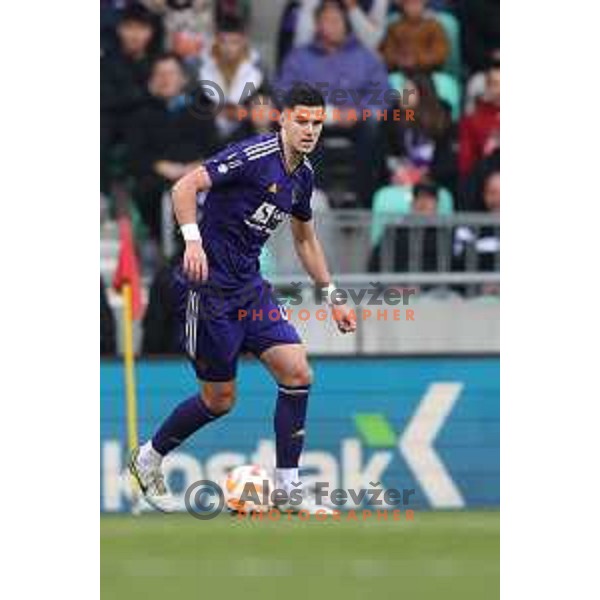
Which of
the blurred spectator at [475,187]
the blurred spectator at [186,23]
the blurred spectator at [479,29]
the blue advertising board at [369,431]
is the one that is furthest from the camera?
the blurred spectator at [479,29]

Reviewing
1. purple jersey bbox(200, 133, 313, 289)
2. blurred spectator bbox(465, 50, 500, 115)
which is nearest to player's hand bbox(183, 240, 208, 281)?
purple jersey bbox(200, 133, 313, 289)

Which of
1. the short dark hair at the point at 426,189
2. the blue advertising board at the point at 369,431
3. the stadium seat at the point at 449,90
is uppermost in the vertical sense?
the stadium seat at the point at 449,90

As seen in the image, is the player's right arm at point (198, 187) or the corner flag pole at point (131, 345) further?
the corner flag pole at point (131, 345)

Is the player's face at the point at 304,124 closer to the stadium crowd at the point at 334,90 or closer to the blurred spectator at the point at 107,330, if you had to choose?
the stadium crowd at the point at 334,90

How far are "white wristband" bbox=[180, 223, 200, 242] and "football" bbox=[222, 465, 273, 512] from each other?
1.51 meters

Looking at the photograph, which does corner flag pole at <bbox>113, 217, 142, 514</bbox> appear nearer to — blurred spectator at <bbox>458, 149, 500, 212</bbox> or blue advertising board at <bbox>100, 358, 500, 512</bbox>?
blue advertising board at <bbox>100, 358, 500, 512</bbox>

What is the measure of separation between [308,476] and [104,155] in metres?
2.58

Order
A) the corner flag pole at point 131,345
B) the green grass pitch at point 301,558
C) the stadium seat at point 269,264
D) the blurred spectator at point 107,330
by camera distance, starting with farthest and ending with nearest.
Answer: the blurred spectator at point 107,330 < the stadium seat at point 269,264 < the corner flag pole at point 131,345 < the green grass pitch at point 301,558

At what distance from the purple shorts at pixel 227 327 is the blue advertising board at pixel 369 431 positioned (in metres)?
6.36

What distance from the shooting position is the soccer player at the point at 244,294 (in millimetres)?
11664

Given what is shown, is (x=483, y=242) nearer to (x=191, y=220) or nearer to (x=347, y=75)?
(x=347, y=75)

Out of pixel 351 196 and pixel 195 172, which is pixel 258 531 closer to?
pixel 351 196

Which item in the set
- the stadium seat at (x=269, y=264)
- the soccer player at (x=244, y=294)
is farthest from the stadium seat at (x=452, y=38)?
the soccer player at (x=244, y=294)

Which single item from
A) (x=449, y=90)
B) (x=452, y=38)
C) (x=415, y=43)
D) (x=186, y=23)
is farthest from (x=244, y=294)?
(x=452, y=38)
